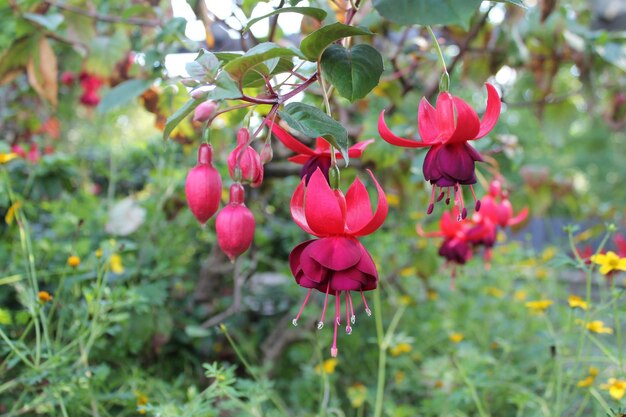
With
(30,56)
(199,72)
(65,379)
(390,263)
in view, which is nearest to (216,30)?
(30,56)

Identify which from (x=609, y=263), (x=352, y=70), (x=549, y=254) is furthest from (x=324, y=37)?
(x=549, y=254)

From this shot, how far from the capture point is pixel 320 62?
17.5 inches

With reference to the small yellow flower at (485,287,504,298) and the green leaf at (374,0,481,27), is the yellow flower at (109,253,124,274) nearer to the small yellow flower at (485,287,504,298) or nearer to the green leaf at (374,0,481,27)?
the green leaf at (374,0,481,27)

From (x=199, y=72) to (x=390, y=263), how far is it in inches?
42.0

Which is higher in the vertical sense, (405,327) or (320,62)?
(320,62)

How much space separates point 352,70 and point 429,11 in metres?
0.08

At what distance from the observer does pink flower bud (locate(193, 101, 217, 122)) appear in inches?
14.9

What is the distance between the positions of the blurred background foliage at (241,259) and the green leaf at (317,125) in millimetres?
298

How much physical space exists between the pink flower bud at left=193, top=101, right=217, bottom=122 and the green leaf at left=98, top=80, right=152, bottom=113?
1.77 ft

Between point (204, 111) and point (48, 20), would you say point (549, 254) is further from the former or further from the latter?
point (204, 111)

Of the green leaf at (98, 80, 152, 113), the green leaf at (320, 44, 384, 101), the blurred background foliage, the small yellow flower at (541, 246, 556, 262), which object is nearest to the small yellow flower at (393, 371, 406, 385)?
the blurred background foliage

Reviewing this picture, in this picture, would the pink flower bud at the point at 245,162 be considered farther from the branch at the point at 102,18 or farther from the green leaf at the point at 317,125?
the branch at the point at 102,18

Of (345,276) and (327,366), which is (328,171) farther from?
(327,366)

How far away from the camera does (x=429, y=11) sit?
38 centimetres
